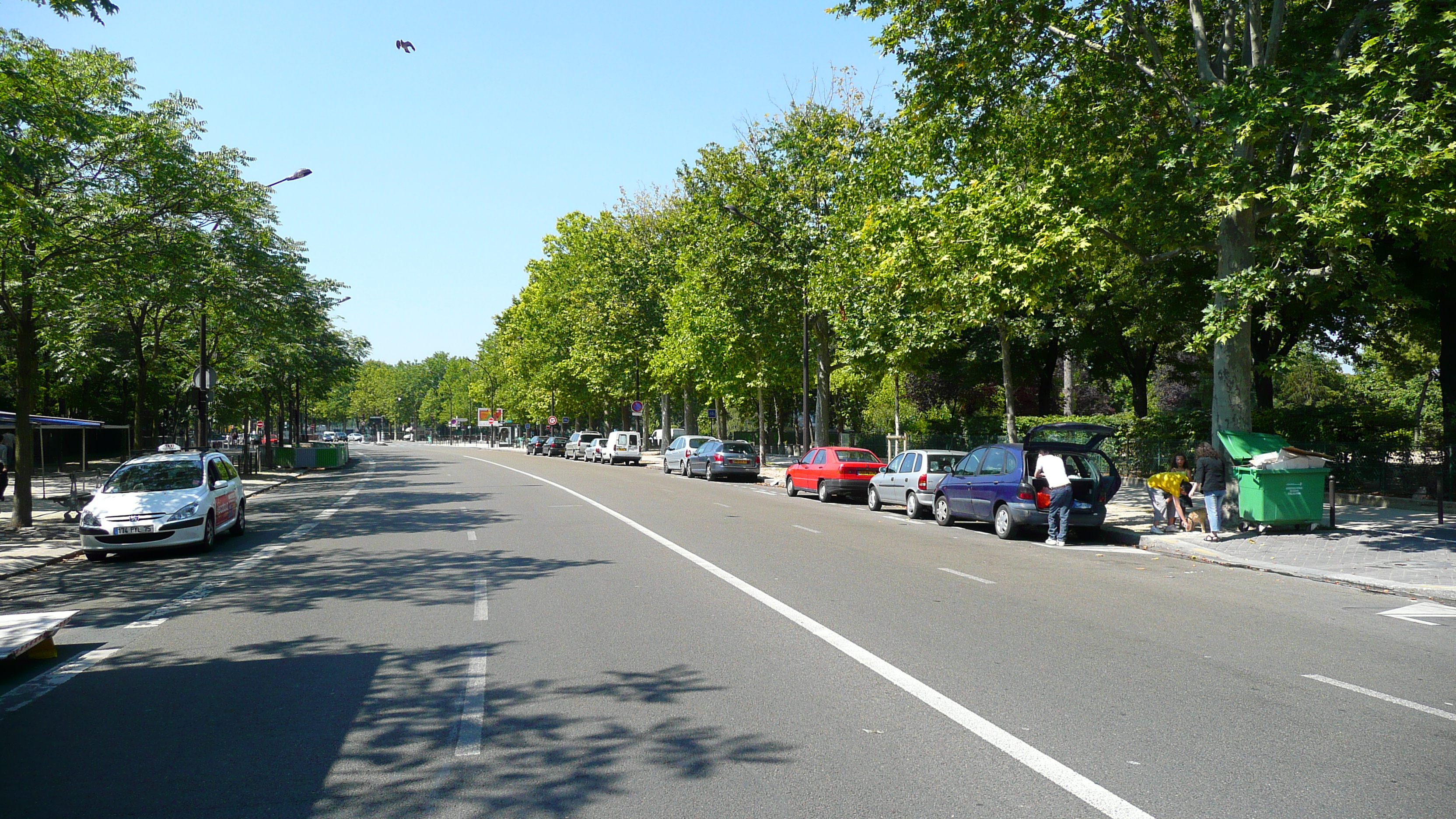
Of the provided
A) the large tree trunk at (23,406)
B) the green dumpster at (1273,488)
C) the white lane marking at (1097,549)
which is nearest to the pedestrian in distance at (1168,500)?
the green dumpster at (1273,488)

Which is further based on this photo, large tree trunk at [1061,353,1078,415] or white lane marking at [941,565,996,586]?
large tree trunk at [1061,353,1078,415]

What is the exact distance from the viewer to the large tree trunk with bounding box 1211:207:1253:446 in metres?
16.3

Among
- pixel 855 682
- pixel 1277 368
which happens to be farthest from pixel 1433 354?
pixel 855 682

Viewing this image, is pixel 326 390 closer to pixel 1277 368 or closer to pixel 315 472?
pixel 315 472

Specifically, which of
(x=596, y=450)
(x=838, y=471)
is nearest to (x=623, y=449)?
(x=596, y=450)

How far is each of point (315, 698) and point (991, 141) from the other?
53.3 feet

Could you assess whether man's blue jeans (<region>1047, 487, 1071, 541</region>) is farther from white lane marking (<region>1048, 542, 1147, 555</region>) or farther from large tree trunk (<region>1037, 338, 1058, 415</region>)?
large tree trunk (<region>1037, 338, 1058, 415</region>)

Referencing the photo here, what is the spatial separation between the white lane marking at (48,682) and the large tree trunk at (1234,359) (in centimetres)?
1619

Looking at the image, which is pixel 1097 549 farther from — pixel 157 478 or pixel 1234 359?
pixel 157 478

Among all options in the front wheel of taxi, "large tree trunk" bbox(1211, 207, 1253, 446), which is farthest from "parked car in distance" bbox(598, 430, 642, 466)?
"large tree trunk" bbox(1211, 207, 1253, 446)

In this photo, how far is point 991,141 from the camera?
18578 millimetres

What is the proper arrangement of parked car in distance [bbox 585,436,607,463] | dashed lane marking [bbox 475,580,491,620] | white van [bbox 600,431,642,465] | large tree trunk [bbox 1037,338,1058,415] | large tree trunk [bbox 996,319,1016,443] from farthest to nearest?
parked car in distance [bbox 585,436,607,463] → white van [bbox 600,431,642,465] → large tree trunk [bbox 1037,338,1058,415] → large tree trunk [bbox 996,319,1016,443] → dashed lane marking [bbox 475,580,491,620]

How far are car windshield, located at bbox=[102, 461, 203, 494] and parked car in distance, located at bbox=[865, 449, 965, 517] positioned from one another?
13.6 metres

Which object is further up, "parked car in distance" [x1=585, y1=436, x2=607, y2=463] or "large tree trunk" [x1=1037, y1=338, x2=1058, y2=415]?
"large tree trunk" [x1=1037, y1=338, x2=1058, y2=415]
